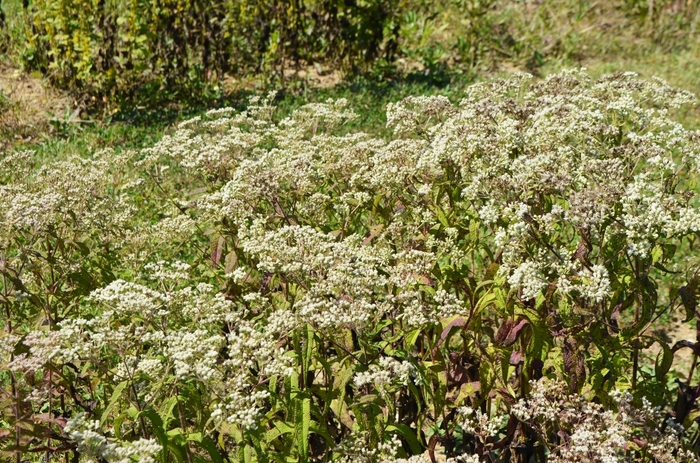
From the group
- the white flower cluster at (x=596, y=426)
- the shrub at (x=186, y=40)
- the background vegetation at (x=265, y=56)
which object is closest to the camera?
the white flower cluster at (x=596, y=426)

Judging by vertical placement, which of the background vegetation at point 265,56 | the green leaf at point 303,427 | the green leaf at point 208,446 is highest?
the green leaf at point 303,427

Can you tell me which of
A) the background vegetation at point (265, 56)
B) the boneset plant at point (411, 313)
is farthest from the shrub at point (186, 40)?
the boneset plant at point (411, 313)

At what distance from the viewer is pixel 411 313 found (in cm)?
259

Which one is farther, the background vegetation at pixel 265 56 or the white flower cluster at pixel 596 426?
the background vegetation at pixel 265 56

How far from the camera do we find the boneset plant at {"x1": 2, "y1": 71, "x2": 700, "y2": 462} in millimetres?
2396

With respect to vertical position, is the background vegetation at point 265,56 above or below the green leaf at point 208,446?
below

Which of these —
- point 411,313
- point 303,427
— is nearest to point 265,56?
point 411,313

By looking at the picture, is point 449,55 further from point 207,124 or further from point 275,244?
point 275,244

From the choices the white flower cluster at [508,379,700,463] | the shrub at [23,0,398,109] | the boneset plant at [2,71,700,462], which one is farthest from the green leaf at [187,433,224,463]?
the shrub at [23,0,398,109]

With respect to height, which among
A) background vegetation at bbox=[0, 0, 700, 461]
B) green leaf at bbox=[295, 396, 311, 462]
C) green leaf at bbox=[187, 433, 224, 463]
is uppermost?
green leaf at bbox=[295, 396, 311, 462]

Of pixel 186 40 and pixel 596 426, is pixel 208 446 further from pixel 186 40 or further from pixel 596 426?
pixel 186 40

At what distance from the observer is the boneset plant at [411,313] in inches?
94.3

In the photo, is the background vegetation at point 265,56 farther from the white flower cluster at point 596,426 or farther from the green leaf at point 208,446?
the white flower cluster at point 596,426

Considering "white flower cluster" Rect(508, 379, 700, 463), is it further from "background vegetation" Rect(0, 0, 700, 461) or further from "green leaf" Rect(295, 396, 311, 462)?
"background vegetation" Rect(0, 0, 700, 461)
